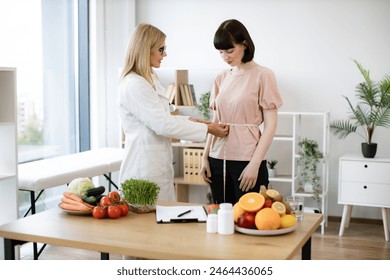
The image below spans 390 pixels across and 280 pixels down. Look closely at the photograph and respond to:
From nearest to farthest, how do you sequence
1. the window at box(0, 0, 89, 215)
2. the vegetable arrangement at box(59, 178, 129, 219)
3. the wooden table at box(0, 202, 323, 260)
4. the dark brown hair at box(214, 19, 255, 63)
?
the wooden table at box(0, 202, 323, 260) → the vegetable arrangement at box(59, 178, 129, 219) → the dark brown hair at box(214, 19, 255, 63) → the window at box(0, 0, 89, 215)

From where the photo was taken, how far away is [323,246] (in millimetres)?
4457

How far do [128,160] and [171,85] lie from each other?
244 centimetres

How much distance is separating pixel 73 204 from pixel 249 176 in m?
0.81

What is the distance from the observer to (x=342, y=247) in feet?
14.5

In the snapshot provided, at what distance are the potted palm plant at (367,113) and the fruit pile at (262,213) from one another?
2.72 metres

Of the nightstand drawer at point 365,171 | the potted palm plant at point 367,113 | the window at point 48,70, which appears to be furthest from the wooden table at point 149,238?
the potted palm plant at point 367,113

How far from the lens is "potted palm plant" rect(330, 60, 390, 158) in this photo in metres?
4.70

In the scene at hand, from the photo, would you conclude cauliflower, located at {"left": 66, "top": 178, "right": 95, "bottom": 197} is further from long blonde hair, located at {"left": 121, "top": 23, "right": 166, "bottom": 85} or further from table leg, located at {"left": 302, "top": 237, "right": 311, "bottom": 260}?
table leg, located at {"left": 302, "top": 237, "right": 311, "bottom": 260}

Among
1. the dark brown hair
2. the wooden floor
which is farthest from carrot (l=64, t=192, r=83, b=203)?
the wooden floor

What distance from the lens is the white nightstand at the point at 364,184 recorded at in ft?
15.2

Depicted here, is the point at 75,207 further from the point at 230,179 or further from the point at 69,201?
the point at 230,179

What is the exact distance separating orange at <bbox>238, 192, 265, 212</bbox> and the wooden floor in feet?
6.75

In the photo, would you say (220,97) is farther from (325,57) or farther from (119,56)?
→ (119,56)
